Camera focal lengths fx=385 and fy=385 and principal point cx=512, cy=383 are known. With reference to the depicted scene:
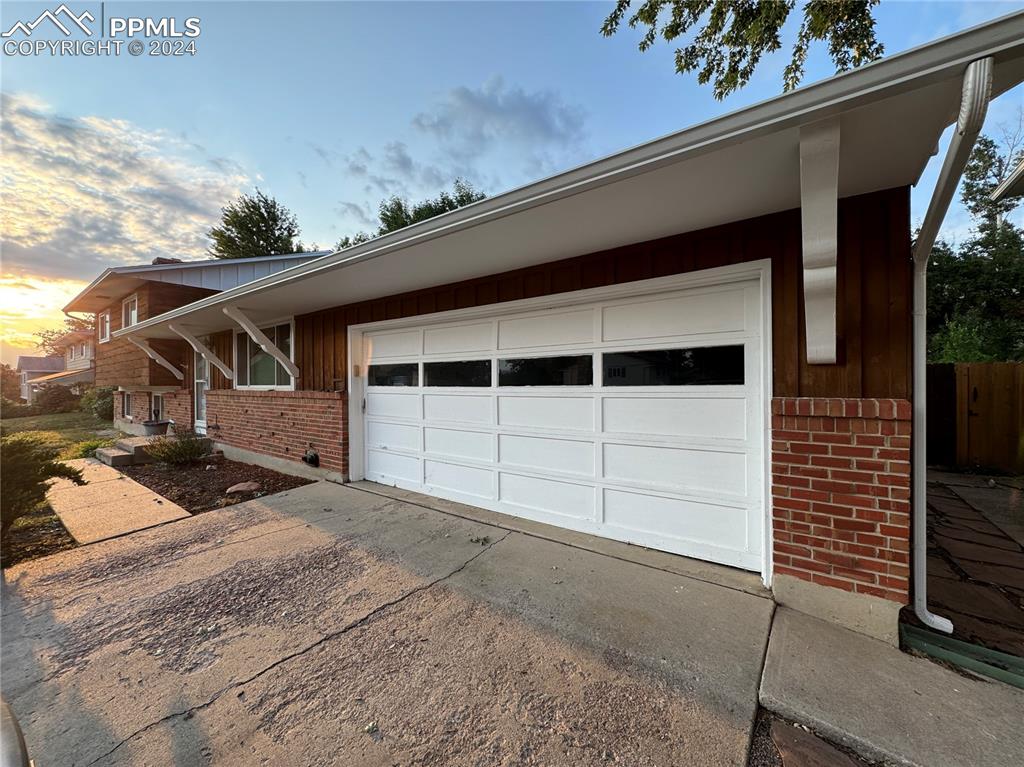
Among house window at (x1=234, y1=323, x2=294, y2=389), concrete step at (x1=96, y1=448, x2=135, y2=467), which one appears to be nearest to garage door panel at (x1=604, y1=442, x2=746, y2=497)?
house window at (x1=234, y1=323, x2=294, y2=389)

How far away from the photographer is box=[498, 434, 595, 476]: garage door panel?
11.3 feet

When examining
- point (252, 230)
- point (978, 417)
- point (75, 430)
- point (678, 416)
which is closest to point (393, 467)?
point (678, 416)

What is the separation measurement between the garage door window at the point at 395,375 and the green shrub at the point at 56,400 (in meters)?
20.0

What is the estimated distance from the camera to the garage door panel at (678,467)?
275 centimetres

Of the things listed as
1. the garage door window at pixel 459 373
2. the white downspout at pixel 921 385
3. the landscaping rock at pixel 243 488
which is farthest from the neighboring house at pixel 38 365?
the white downspout at pixel 921 385

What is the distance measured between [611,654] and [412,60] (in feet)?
21.0

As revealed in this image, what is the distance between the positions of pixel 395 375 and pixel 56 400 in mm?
21653

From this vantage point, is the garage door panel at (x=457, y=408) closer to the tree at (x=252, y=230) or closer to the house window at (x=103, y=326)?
the house window at (x=103, y=326)

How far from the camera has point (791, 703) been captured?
5.42 ft

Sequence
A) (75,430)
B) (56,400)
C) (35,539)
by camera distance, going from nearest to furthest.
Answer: (35,539), (75,430), (56,400)

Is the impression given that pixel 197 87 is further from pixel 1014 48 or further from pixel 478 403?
pixel 1014 48

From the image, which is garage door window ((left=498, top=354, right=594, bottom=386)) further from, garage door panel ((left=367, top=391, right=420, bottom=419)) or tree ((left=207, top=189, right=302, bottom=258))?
tree ((left=207, top=189, right=302, bottom=258))

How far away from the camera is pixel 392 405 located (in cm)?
500

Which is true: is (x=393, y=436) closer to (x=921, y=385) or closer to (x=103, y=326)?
(x=921, y=385)
